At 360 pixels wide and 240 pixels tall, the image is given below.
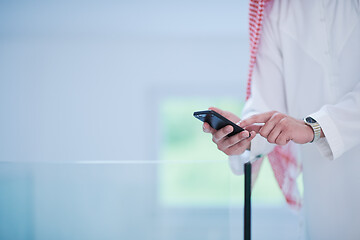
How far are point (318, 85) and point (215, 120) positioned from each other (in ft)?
1.22

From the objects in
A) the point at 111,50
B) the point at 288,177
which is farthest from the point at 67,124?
the point at 288,177

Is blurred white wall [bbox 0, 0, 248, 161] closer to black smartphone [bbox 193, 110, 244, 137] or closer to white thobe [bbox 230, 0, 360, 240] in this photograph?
white thobe [bbox 230, 0, 360, 240]

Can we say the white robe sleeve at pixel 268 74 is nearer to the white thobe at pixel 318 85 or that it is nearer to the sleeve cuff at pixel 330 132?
the white thobe at pixel 318 85

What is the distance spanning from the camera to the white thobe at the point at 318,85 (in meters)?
0.83

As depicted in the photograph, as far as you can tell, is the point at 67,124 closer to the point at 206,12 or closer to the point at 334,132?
the point at 206,12

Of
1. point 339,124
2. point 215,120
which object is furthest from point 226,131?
point 339,124

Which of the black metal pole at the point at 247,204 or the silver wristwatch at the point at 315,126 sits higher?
the silver wristwatch at the point at 315,126

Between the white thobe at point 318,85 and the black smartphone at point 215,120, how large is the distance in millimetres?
115

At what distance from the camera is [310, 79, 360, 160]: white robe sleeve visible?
732 mm

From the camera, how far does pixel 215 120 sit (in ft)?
2.17

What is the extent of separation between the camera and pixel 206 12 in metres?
3.57

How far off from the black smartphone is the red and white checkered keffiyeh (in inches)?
8.0

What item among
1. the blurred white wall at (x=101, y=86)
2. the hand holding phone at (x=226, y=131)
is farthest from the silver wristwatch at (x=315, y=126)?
the blurred white wall at (x=101, y=86)

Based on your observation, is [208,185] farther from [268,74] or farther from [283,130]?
[268,74]
